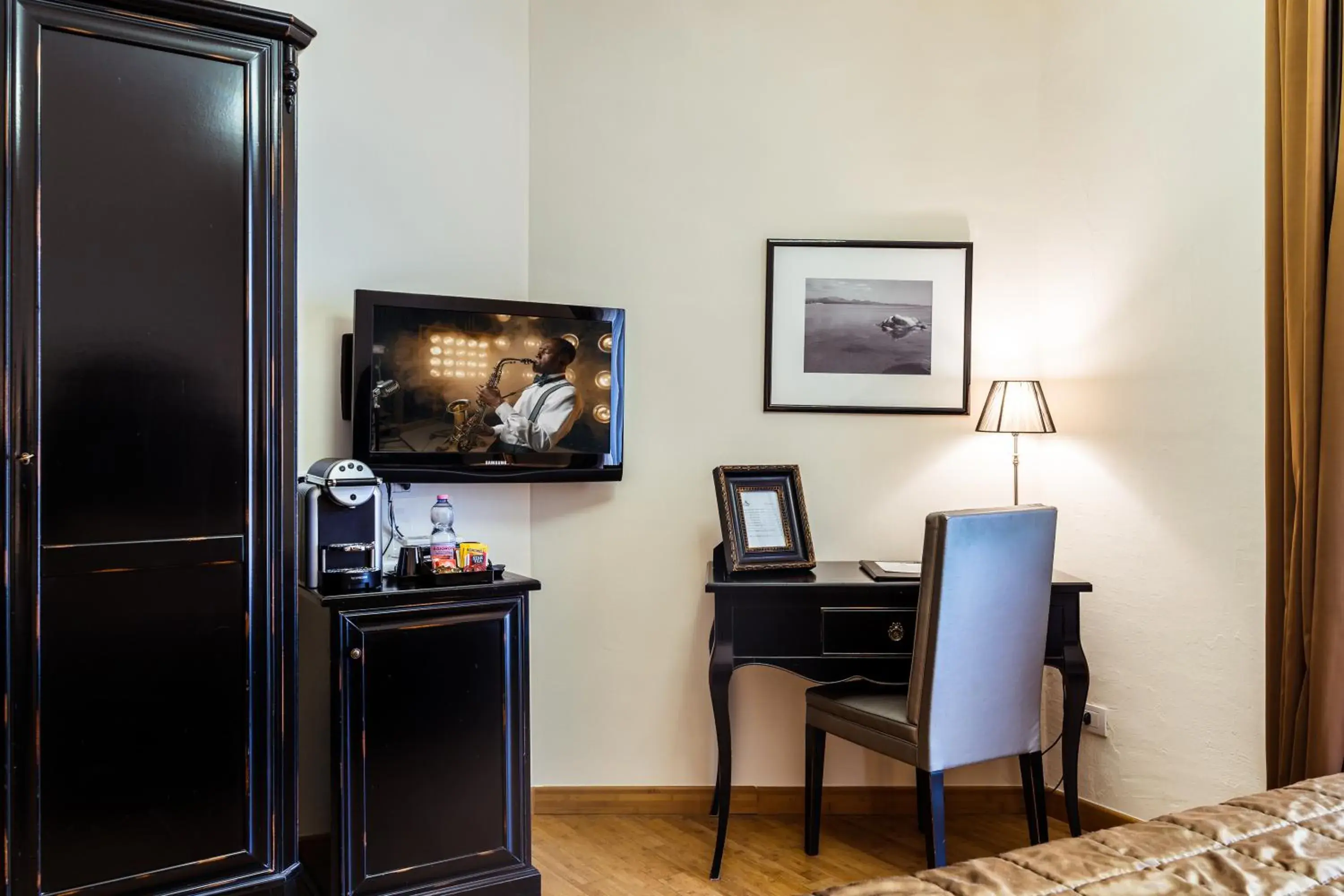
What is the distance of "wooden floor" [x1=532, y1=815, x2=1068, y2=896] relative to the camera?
8.84 feet

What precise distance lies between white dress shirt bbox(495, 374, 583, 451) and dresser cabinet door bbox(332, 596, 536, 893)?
0.57 meters

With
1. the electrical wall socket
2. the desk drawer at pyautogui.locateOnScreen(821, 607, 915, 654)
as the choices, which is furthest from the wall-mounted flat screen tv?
the electrical wall socket

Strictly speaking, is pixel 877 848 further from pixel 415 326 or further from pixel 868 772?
pixel 415 326

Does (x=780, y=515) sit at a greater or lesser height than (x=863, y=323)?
lesser

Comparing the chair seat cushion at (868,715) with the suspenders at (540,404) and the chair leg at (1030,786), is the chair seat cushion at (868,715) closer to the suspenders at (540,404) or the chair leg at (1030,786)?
the chair leg at (1030,786)

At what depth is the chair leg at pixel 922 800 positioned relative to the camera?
2529 mm

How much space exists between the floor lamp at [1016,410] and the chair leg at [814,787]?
43.1 inches

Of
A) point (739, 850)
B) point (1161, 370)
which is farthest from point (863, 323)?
point (739, 850)

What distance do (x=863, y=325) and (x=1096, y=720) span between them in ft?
4.82

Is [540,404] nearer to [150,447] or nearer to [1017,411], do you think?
[150,447]

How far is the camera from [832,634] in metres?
2.78

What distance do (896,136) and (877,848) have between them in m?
2.32

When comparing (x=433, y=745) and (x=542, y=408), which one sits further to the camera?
(x=542, y=408)

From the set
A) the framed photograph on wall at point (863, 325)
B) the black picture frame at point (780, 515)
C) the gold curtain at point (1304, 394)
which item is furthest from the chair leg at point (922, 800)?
the framed photograph on wall at point (863, 325)
